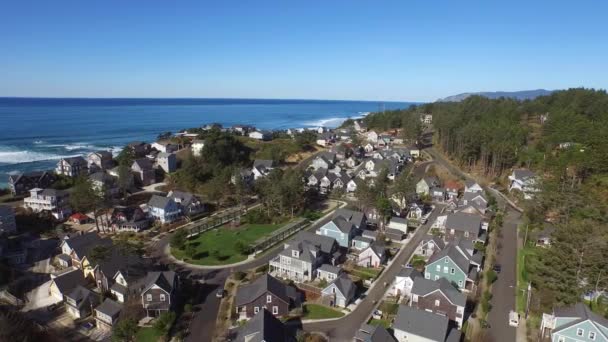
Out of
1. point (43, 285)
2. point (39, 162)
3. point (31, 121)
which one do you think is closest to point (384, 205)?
point (43, 285)

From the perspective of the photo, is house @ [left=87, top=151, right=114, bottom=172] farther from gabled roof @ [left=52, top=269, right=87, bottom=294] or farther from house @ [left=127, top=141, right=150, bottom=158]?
gabled roof @ [left=52, top=269, right=87, bottom=294]

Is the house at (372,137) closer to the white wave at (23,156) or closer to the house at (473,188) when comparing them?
the house at (473,188)

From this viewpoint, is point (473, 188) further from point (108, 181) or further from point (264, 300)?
point (108, 181)

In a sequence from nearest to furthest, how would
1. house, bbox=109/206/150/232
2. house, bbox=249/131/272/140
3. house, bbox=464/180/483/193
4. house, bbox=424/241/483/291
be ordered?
1. house, bbox=424/241/483/291
2. house, bbox=109/206/150/232
3. house, bbox=464/180/483/193
4. house, bbox=249/131/272/140

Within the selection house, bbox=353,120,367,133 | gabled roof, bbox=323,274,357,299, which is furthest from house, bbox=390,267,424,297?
house, bbox=353,120,367,133

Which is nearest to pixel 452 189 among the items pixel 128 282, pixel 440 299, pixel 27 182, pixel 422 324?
pixel 440 299

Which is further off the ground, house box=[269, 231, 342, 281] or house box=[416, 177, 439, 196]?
house box=[416, 177, 439, 196]
